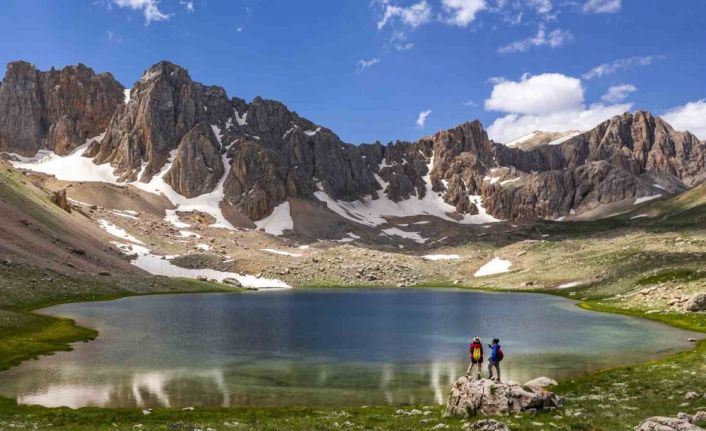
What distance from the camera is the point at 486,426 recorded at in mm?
23609

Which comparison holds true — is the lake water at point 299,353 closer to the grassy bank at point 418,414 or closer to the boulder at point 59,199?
the grassy bank at point 418,414

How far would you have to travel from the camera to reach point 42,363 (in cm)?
4553

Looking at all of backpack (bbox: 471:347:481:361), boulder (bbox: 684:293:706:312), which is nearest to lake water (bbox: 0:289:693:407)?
backpack (bbox: 471:347:481:361)

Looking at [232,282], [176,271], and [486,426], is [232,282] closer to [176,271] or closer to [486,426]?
[176,271]

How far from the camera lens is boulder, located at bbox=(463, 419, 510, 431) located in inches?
906

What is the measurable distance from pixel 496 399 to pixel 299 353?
30151 mm

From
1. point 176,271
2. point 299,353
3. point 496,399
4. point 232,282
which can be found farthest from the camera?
point 176,271

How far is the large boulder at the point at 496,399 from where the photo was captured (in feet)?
90.4

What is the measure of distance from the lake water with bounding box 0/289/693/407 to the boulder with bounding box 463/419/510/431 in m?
12.4

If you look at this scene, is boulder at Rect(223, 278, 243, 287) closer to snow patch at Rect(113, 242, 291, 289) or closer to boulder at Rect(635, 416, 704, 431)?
snow patch at Rect(113, 242, 291, 289)

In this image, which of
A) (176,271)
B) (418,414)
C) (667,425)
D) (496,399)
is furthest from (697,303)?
(176,271)

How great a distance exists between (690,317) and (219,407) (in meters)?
73.8

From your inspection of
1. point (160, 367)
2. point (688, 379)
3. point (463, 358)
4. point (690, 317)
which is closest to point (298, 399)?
point (160, 367)

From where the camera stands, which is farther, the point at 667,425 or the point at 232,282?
the point at 232,282
